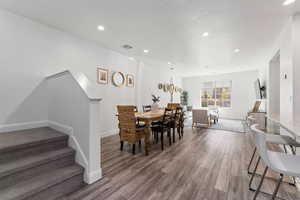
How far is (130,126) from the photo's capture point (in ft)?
8.85

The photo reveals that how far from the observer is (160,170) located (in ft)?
7.06

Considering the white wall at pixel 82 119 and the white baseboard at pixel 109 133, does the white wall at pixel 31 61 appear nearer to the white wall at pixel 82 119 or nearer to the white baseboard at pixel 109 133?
the white wall at pixel 82 119

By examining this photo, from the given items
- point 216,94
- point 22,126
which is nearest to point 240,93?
point 216,94

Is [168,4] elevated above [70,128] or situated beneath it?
elevated above

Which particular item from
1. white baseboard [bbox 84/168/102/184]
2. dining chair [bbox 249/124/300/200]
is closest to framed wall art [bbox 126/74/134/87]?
white baseboard [bbox 84/168/102/184]

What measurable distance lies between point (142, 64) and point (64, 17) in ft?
10.3

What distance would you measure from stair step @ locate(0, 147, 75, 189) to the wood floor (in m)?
0.52

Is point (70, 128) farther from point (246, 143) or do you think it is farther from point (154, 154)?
point (246, 143)

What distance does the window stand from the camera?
8055 mm

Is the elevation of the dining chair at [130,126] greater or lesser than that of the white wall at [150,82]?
lesser

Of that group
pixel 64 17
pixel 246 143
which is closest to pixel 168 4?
pixel 64 17

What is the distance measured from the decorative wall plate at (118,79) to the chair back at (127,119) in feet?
5.58

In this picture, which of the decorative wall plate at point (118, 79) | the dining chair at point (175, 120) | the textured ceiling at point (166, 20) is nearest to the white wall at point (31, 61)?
the textured ceiling at point (166, 20)

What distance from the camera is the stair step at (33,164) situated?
1454 millimetres
